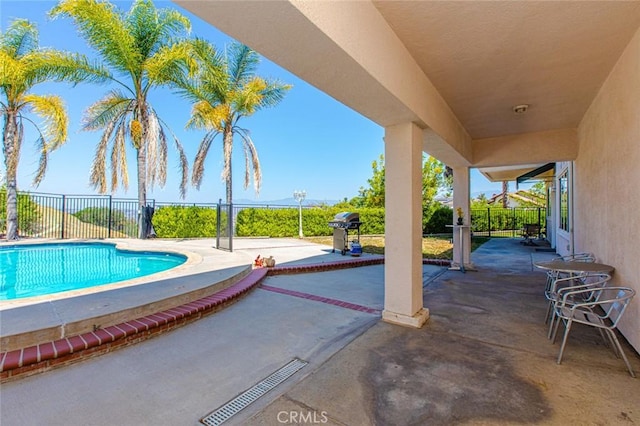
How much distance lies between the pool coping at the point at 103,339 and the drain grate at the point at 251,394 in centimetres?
150

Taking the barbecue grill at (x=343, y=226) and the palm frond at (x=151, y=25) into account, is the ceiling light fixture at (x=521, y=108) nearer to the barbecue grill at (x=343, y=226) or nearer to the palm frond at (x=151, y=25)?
the barbecue grill at (x=343, y=226)

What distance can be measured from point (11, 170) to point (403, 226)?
42.5 feet

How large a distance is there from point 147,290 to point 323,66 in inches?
139

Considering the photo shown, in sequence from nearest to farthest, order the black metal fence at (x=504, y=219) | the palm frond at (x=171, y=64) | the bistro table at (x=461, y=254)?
the bistro table at (x=461, y=254)
the palm frond at (x=171, y=64)
the black metal fence at (x=504, y=219)

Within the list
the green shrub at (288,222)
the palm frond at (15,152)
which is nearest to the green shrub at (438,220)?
the green shrub at (288,222)

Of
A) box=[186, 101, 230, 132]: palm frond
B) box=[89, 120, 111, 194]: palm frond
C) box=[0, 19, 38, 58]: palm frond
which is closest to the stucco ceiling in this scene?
box=[186, 101, 230, 132]: palm frond

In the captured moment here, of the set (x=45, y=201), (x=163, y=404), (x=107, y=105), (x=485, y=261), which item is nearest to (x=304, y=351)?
(x=163, y=404)

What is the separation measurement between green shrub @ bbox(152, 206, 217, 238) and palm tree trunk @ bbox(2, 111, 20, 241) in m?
4.09

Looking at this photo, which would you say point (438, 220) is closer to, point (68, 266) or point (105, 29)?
point (68, 266)

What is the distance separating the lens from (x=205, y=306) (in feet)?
12.4

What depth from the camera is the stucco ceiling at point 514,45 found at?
244 centimetres

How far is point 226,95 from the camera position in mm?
11805

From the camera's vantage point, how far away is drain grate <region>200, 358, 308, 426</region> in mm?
1934

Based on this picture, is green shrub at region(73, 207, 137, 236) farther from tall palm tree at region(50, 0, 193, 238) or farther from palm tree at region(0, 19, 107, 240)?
palm tree at region(0, 19, 107, 240)
